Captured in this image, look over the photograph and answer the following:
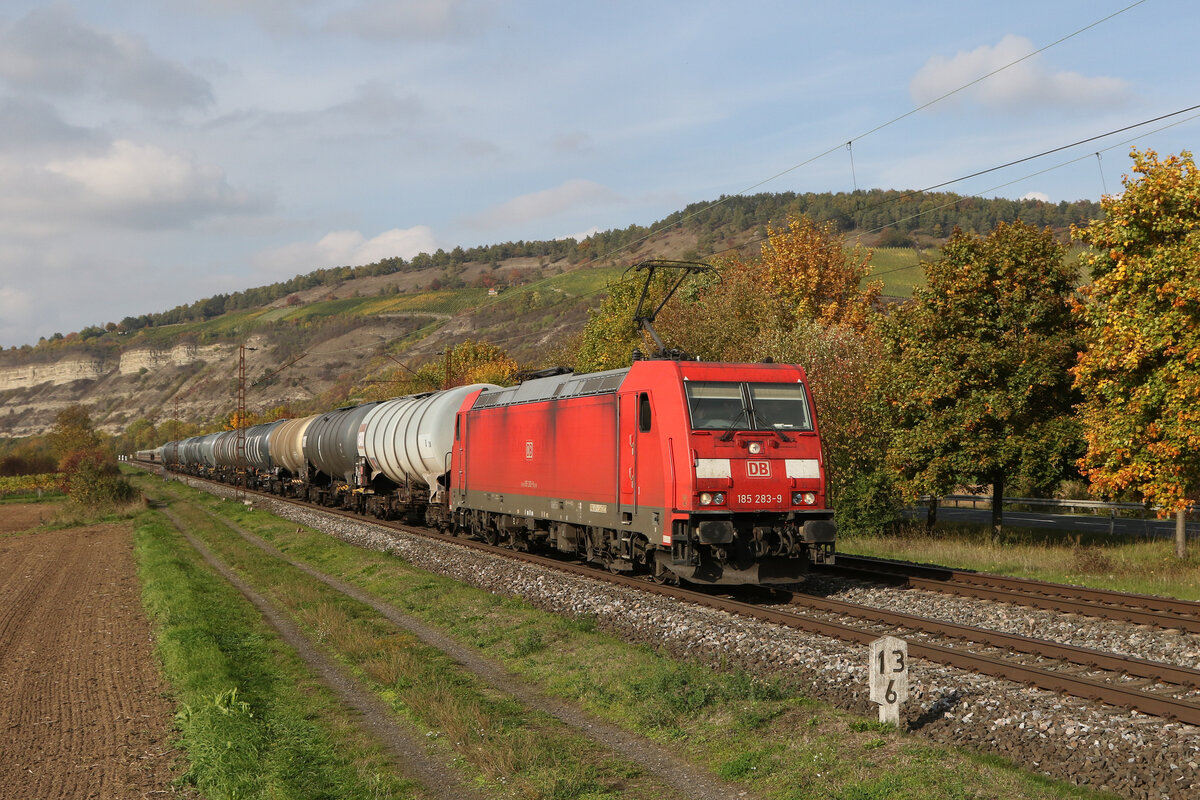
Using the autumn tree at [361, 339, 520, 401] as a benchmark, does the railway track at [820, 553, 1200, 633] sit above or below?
below

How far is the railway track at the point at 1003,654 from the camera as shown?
9.51 m

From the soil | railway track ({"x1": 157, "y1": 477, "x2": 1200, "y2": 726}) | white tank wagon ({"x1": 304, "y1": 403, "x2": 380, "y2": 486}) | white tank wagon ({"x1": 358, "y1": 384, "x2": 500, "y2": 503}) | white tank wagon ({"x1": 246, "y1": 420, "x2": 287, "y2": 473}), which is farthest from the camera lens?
white tank wagon ({"x1": 246, "y1": 420, "x2": 287, "y2": 473})

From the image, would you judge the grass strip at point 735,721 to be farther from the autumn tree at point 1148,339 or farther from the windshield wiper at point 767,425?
the autumn tree at point 1148,339

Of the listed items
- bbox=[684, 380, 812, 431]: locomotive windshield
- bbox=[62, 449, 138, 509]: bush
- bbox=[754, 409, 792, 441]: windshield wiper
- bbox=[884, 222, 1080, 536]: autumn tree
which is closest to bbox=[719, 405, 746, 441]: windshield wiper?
bbox=[684, 380, 812, 431]: locomotive windshield

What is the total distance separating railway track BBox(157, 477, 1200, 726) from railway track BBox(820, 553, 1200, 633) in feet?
7.26

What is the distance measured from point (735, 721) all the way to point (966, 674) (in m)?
3.18

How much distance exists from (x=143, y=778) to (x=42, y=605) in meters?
14.1

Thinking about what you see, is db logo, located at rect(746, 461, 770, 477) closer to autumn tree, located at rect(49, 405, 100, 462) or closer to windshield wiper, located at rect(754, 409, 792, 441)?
windshield wiper, located at rect(754, 409, 792, 441)

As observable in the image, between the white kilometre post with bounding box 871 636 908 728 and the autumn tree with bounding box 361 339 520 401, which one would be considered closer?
the white kilometre post with bounding box 871 636 908 728

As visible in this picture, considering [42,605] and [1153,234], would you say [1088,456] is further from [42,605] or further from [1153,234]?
[42,605]

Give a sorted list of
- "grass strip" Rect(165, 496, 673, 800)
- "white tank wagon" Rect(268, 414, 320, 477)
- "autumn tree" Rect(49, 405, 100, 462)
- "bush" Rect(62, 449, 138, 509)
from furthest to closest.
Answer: "autumn tree" Rect(49, 405, 100, 462) → "bush" Rect(62, 449, 138, 509) → "white tank wagon" Rect(268, 414, 320, 477) → "grass strip" Rect(165, 496, 673, 800)

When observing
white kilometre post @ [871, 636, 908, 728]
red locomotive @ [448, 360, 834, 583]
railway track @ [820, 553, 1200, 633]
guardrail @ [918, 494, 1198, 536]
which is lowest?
guardrail @ [918, 494, 1198, 536]

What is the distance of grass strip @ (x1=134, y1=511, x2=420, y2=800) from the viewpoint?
8.27 metres

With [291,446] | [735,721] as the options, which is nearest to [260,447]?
[291,446]
